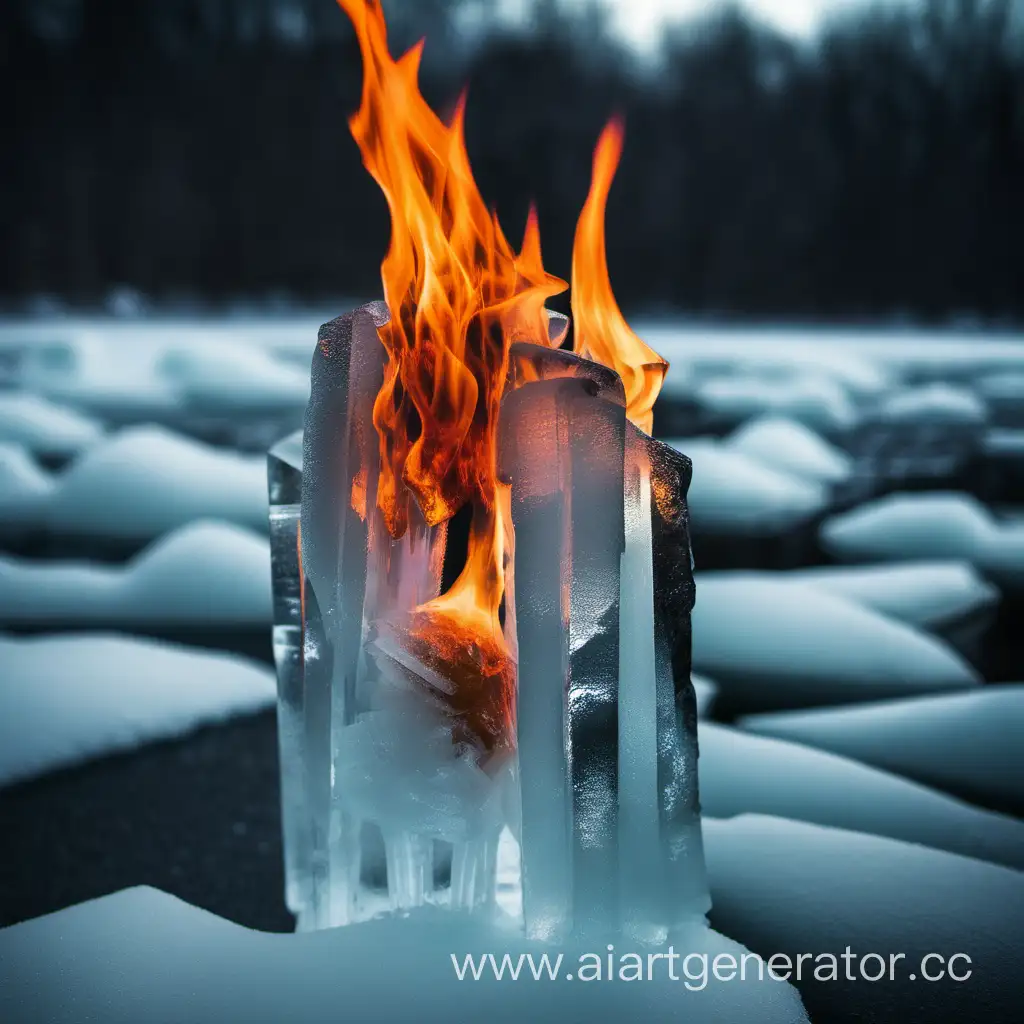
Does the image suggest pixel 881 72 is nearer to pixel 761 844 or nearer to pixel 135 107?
pixel 135 107

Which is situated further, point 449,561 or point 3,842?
point 3,842

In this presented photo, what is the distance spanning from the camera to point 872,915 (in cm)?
144

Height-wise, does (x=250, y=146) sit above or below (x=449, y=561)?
above

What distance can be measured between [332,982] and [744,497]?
12.9ft

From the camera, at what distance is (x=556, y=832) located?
120 cm

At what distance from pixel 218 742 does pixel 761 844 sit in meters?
1.20

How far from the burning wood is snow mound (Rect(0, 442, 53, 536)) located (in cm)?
358

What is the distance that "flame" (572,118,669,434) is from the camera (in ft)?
4.54

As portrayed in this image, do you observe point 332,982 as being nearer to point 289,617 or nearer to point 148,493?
point 289,617

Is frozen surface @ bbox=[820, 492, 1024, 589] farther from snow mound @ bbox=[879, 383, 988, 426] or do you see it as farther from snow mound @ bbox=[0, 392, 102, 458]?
snow mound @ bbox=[0, 392, 102, 458]

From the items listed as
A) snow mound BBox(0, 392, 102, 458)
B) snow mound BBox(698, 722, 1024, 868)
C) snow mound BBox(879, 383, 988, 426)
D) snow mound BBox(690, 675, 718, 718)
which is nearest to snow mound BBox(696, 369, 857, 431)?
snow mound BBox(879, 383, 988, 426)

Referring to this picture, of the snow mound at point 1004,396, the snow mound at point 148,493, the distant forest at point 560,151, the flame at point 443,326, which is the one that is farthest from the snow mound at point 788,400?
the flame at point 443,326

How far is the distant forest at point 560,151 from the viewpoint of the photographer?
33.8ft

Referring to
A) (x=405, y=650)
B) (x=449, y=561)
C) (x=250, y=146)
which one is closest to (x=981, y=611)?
(x=449, y=561)
